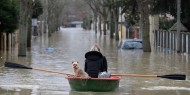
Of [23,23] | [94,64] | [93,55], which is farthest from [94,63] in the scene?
[23,23]

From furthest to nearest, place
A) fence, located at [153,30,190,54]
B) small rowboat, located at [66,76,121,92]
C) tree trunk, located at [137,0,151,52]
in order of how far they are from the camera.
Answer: tree trunk, located at [137,0,151,52], fence, located at [153,30,190,54], small rowboat, located at [66,76,121,92]

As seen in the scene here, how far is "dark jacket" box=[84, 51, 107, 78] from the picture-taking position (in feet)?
49.2

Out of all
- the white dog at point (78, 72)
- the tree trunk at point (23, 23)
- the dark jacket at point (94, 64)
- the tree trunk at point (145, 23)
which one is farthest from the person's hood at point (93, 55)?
the tree trunk at point (145, 23)

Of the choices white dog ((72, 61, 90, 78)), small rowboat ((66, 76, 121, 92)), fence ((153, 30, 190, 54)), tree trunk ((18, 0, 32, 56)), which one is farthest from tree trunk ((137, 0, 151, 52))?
white dog ((72, 61, 90, 78))

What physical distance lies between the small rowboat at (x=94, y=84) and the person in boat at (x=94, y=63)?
0.46 m

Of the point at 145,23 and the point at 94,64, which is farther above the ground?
the point at 145,23

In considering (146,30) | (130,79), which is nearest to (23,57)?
(146,30)

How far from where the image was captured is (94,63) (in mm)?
15070

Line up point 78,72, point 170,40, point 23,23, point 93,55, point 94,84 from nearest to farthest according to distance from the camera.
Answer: point 94,84, point 78,72, point 93,55, point 23,23, point 170,40

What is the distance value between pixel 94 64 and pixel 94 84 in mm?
752

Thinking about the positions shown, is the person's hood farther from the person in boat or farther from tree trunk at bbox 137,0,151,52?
tree trunk at bbox 137,0,151,52

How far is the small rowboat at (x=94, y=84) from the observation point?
14.4 m

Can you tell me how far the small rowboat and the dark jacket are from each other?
0.47 m

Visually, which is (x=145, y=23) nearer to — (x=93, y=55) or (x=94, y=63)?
(x=93, y=55)
